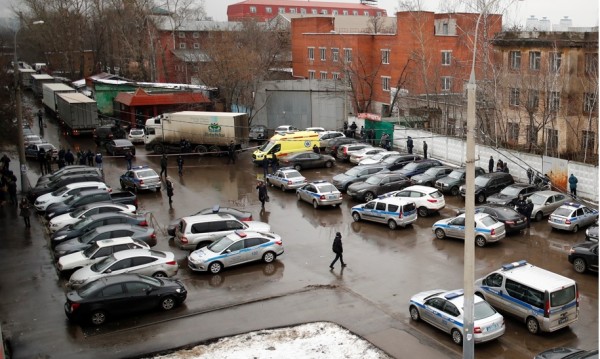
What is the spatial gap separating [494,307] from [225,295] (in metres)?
7.52

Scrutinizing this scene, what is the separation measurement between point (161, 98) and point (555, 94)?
1169 inches

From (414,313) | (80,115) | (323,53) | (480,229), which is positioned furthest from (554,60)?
(80,115)

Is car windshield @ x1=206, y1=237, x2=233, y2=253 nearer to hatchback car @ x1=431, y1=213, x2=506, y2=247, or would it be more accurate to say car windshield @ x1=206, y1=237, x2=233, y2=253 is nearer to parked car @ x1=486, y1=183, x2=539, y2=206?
hatchback car @ x1=431, y1=213, x2=506, y2=247

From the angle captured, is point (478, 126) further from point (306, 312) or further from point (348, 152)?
point (306, 312)

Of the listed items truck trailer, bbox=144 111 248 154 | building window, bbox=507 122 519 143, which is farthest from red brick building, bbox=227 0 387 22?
building window, bbox=507 122 519 143

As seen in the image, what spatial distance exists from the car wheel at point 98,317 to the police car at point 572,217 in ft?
55.9

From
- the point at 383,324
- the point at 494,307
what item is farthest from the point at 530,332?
the point at 383,324

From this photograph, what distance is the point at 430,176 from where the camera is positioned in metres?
31.2

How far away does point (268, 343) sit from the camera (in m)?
14.6

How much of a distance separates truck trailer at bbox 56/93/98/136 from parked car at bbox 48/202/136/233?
24.6 meters

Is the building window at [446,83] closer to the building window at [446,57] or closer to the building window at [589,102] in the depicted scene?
the building window at [446,57]

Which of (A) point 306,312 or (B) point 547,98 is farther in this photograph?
(B) point 547,98

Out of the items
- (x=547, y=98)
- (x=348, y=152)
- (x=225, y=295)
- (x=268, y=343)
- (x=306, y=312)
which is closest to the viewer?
(x=268, y=343)

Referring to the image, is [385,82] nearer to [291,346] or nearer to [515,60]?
[515,60]
